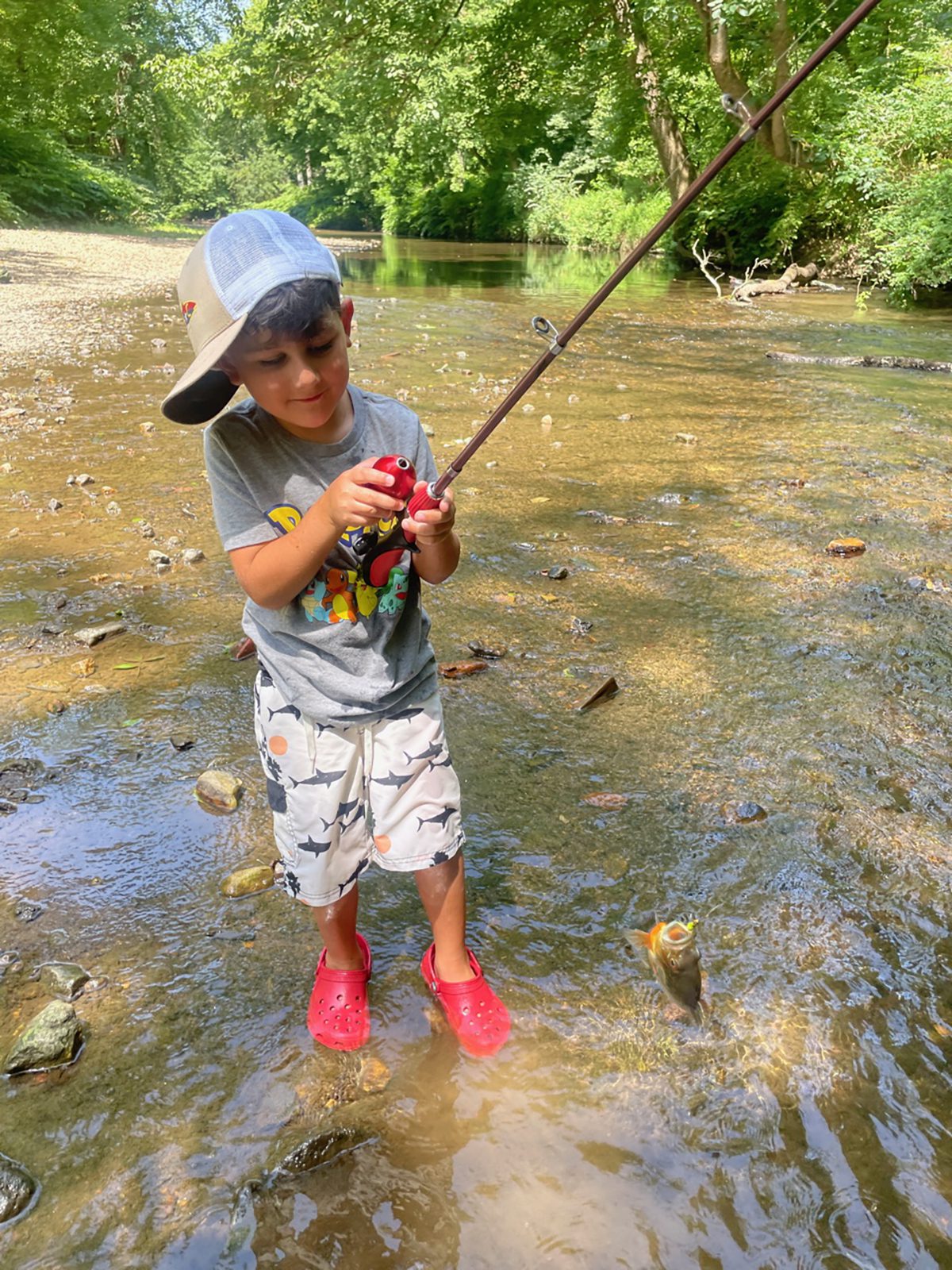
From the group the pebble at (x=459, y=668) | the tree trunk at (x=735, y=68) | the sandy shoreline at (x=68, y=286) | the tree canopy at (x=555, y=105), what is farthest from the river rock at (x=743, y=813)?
the tree trunk at (x=735, y=68)

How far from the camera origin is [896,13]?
1541cm

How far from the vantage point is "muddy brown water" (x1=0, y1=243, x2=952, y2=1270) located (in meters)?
1.43

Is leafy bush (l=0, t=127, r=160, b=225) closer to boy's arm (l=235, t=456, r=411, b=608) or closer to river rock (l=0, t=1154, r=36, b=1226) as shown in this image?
boy's arm (l=235, t=456, r=411, b=608)

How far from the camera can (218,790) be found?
→ 2.43 m

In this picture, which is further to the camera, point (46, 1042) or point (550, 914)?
point (550, 914)

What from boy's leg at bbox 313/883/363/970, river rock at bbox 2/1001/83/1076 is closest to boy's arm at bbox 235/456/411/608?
boy's leg at bbox 313/883/363/970

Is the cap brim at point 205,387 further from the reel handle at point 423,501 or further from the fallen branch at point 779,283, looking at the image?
the fallen branch at point 779,283

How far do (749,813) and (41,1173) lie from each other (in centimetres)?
A: 172

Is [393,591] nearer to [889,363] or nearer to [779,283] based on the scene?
[889,363]

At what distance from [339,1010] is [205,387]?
1.21 meters

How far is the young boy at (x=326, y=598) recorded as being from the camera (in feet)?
5.00

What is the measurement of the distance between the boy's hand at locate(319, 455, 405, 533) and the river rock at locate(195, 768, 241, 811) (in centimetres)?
123

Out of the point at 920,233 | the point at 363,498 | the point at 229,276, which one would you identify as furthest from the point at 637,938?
the point at 920,233

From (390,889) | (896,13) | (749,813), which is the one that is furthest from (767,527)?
(896,13)
